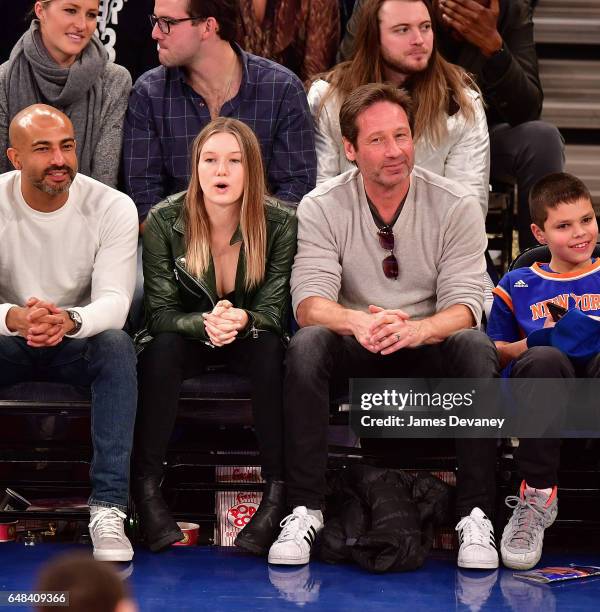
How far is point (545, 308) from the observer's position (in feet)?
9.67

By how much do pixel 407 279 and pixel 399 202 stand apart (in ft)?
0.73

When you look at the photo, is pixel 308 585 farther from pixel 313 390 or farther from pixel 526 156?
pixel 526 156

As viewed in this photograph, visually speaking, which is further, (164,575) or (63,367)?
(63,367)

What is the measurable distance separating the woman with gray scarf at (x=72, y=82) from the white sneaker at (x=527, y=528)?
163 centimetres

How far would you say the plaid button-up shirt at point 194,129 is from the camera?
3.45m

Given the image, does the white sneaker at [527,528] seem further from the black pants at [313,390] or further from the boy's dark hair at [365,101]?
the boy's dark hair at [365,101]

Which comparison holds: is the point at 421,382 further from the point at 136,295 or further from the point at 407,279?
the point at 136,295

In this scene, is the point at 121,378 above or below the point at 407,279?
below

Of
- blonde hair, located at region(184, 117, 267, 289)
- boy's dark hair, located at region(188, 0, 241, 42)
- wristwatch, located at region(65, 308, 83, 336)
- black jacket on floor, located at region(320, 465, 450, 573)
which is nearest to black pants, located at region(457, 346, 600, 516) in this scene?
black jacket on floor, located at region(320, 465, 450, 573)

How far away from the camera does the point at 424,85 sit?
11.5 ft

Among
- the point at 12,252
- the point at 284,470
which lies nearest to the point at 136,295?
the point at 12,252

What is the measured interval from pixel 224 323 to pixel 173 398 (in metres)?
0.24

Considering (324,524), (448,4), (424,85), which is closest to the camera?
(324,524)

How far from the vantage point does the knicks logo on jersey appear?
2.92 metres
